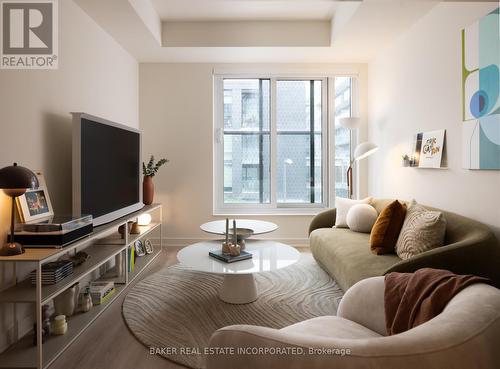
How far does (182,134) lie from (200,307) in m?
2.60

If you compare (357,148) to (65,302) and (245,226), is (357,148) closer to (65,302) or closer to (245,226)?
(245,226)

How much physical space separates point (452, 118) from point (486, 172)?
588 mm

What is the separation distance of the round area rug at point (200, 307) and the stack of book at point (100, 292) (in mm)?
148

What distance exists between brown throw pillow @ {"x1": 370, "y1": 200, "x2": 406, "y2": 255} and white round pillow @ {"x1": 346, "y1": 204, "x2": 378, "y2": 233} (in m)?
0.61

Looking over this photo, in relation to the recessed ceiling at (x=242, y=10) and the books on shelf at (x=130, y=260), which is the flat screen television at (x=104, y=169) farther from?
the recessed ceiling at (x=242, y=10)

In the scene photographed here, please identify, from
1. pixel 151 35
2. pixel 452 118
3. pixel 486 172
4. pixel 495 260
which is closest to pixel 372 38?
pixel 452 118

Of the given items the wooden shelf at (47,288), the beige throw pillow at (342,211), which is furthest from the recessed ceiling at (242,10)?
the wooden shelf at (47,288)

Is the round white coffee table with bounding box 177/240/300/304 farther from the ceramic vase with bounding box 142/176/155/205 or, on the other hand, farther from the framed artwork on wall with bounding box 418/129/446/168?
the framed artwork on wall with bounding box 418/129/446/168

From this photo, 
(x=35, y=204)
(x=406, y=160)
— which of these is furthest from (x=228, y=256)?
(x=406, y=160)

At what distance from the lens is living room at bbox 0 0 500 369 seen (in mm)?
1552

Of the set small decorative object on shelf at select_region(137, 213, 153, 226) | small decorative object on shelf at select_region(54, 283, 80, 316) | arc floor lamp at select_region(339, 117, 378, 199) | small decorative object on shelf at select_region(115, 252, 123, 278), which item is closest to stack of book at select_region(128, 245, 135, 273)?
small decorative object on shelf at select_region(115, 252, 123, 278)

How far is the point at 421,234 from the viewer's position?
2188mm

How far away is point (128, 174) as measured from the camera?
3.35 meters

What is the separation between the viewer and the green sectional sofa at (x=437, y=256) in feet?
6.32
